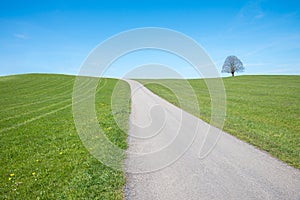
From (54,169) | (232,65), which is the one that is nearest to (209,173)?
(54,169)

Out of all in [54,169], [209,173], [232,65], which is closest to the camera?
[209,173]

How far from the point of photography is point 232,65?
255ft

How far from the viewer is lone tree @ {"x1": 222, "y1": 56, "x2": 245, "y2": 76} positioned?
253 ft

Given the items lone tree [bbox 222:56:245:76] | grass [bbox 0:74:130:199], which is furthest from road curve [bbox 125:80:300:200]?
lone tree [bbox 222:56:245:76]

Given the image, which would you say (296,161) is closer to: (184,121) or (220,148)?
(220,148)

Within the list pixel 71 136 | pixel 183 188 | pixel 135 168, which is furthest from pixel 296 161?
pixel 71 136

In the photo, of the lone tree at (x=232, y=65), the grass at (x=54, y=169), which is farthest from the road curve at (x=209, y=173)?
the lone tree at (x=232, y=65)

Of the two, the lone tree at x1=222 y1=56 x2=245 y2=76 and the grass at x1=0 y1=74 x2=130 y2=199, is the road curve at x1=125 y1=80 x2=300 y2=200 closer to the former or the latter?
the grass at x1=0 y1=74 x2=130 y2=199

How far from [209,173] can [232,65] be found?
79.7 m

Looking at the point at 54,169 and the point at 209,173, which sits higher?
the point at 54,169

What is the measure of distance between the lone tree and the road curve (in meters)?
76.2

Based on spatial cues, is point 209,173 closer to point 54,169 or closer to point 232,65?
point 54,169

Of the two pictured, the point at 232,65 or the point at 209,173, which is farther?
the point at 232,65

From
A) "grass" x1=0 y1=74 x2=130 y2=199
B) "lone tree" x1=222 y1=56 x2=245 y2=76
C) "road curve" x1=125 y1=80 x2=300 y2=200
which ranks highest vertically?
"lone tree" x1=222 y1=56 x2=245 y2=76
